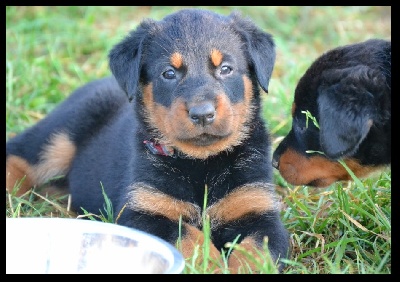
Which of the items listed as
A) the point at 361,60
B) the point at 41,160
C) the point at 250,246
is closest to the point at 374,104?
the point at 361,60

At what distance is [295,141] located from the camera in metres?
3.92

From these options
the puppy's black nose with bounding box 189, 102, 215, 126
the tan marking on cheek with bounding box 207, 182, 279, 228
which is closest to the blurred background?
the tan marking on cheek with bounding box 207, 182, 279, 228

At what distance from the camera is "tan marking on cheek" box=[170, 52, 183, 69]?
12.2 ft

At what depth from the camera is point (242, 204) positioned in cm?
370

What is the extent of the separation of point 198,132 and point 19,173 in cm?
189

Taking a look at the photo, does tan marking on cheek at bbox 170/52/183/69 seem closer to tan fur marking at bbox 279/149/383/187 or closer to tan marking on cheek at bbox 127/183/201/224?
tan marking on cheek at bbox 127/183/201/224

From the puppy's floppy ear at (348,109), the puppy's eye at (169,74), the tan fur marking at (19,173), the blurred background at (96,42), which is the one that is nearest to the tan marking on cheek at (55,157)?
the tan fur marking at (19,173)

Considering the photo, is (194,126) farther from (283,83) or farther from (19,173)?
(283,83)

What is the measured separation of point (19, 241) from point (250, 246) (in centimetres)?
101

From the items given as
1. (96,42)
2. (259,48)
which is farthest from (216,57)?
(96,42)

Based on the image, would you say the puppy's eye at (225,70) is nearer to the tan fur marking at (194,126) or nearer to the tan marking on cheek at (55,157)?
the tan fur marking at (194,126)

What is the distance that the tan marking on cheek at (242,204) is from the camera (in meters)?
3.69
